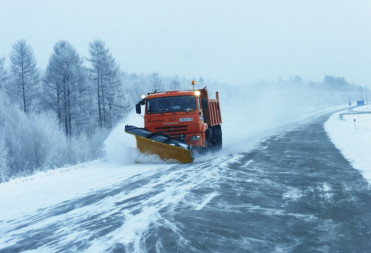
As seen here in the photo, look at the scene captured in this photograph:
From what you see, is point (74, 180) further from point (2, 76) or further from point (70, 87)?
point (2, 76)

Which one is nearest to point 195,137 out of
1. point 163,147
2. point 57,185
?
point 163,147

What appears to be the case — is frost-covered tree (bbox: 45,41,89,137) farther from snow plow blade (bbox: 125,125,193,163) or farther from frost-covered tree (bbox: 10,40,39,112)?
snow plow blade (bbox: 125,125,193,163)

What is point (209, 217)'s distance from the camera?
5441 millimetres

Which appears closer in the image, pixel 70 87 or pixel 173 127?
pixel 173 127

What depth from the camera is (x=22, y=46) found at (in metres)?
42.4

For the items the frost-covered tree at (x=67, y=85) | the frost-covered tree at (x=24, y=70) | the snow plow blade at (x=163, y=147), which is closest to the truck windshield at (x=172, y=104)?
the snow plow blade at (x=163, y=147)

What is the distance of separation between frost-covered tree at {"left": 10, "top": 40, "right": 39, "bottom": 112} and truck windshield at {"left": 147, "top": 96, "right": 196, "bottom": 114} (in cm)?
3305

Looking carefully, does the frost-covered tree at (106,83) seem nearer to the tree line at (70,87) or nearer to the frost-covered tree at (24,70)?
the tree line at (70,87)

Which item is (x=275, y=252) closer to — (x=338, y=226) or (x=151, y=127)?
(x=338, y=226)

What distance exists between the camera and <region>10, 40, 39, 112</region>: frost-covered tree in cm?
4238

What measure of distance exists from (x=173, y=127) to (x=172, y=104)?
92 centimetres

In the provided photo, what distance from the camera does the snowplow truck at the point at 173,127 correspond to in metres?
12.1

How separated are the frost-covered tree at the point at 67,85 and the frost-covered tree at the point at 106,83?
3306 millimetres

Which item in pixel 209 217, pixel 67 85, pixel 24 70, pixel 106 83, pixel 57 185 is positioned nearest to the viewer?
pixel 209 217
